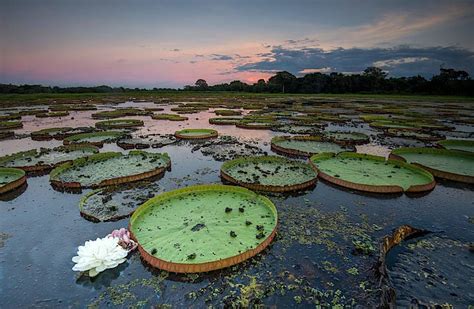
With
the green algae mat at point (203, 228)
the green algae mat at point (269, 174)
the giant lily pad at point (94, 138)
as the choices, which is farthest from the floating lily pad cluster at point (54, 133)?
the green algae mat at point (203, 228)

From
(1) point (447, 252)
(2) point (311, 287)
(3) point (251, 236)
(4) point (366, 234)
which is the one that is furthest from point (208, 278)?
(1) point (447, 252)

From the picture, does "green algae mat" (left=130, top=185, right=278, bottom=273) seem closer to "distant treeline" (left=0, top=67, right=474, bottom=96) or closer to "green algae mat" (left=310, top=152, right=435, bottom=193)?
"green algae mat" (left=310, top=152, right=435, bottom=193)

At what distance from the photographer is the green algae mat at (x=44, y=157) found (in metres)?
6.95

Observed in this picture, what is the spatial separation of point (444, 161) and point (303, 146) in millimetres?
3723

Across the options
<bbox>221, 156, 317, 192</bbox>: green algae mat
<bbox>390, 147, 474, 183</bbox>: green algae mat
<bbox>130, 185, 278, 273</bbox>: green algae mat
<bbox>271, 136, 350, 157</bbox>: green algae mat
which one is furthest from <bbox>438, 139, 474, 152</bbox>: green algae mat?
<bbox>130, 185, 278, 273</bbox>: green algae mat

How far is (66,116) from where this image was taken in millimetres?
17797

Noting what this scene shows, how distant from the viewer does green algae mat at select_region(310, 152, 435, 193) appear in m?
5.68

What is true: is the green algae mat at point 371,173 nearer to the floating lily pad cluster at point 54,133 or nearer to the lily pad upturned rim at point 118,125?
the lily pad upturned rim at point 118,125

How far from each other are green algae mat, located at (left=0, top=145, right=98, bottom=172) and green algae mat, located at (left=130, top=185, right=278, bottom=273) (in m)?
4.20

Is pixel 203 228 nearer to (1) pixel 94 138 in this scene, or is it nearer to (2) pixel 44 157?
(2) pixel 44 157

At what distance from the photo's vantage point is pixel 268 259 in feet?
11.7

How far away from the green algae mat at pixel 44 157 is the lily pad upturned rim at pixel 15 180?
1.49ft

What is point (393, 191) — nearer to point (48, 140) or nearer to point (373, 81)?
point (48, 140)

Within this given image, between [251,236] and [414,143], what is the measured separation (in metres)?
9.05
